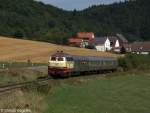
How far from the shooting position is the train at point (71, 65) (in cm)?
4522

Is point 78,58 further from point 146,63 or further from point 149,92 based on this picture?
point 146,63

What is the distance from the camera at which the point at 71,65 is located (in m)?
47.4

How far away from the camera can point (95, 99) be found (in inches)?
1106

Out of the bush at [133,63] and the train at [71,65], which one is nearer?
the train at [71,65]

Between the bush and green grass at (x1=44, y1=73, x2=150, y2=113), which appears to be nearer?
green grass at (x1=44, y1=73, x2=150, y2=113)

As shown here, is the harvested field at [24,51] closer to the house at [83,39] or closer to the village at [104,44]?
the village at [104,44]

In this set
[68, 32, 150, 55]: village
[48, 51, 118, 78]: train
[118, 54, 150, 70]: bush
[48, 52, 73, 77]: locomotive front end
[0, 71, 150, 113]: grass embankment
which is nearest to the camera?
[0, 71, 150, 113]: grass embankment

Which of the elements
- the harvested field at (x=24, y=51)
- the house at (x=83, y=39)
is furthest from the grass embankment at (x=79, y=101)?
the house at (x=83, y=39)

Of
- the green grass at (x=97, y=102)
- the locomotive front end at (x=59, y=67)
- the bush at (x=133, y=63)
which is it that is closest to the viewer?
the green grass at (x=97, y=102)

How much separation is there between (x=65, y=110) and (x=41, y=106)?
1219mm

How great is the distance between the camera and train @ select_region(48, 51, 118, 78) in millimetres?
45219

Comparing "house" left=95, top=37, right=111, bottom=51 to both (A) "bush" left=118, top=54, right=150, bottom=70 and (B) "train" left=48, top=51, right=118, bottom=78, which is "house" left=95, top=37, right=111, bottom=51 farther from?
(B) "train" left=48, top=51, right=118, bottom=78

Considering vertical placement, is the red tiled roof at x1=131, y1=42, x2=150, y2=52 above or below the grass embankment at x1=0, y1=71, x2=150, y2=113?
above

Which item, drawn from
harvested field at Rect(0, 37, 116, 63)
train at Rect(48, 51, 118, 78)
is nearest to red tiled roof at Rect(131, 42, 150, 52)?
harvested field at Rect(0, 37, 116, 63)
